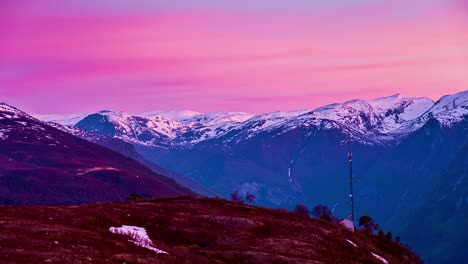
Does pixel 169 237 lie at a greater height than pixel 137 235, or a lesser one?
greater

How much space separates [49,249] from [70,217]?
1017 inches

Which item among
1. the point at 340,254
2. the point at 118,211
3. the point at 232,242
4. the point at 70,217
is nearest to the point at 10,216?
the point at 70,217

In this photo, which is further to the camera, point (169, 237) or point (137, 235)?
point (169, 237)

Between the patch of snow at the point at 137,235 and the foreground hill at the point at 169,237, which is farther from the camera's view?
the patch of snow at the point at 137,235

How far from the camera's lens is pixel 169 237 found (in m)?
89.1

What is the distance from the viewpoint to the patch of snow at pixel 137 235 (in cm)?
7750

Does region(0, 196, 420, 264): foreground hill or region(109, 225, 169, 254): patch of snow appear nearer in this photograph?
region(0, 196, 420, 264): foreground hill

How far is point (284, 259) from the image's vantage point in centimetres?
8262

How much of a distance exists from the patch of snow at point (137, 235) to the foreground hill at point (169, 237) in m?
1.07

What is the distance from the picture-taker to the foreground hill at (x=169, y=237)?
64.9 meters

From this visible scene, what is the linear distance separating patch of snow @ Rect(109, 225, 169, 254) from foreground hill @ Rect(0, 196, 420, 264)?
1.07m

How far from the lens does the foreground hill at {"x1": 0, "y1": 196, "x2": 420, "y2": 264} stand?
213 feet

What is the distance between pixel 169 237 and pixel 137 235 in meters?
6.99

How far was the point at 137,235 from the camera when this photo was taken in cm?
8312
